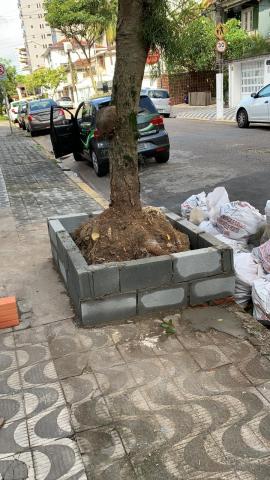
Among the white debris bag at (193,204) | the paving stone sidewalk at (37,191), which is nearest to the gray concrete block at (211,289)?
the white debris bag at (193,204)

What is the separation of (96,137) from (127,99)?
623 centimetres

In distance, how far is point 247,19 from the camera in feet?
97.0

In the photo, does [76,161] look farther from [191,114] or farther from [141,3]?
[191,114]

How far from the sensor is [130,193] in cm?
395

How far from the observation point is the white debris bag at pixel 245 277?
13.0 feet

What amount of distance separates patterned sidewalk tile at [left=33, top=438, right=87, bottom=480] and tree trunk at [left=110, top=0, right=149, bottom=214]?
211 cm

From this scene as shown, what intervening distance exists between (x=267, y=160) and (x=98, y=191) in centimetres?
382

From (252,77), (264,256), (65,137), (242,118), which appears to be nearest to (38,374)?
(264,256)

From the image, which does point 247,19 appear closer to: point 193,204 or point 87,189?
point 87,189

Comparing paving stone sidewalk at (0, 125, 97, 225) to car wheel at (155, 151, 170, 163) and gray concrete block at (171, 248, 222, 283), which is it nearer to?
car wheel at (155, 151, 170, 163)

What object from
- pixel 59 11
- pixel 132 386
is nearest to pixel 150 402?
pixel 132 386

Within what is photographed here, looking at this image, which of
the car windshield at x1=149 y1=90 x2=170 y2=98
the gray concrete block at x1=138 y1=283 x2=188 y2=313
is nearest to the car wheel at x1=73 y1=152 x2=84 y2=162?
the gray concrete block at x1=138 y1=283 x2=188 y2=313

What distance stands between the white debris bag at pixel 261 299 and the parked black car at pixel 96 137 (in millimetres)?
6626

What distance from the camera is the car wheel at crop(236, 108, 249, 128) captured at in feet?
54.6
